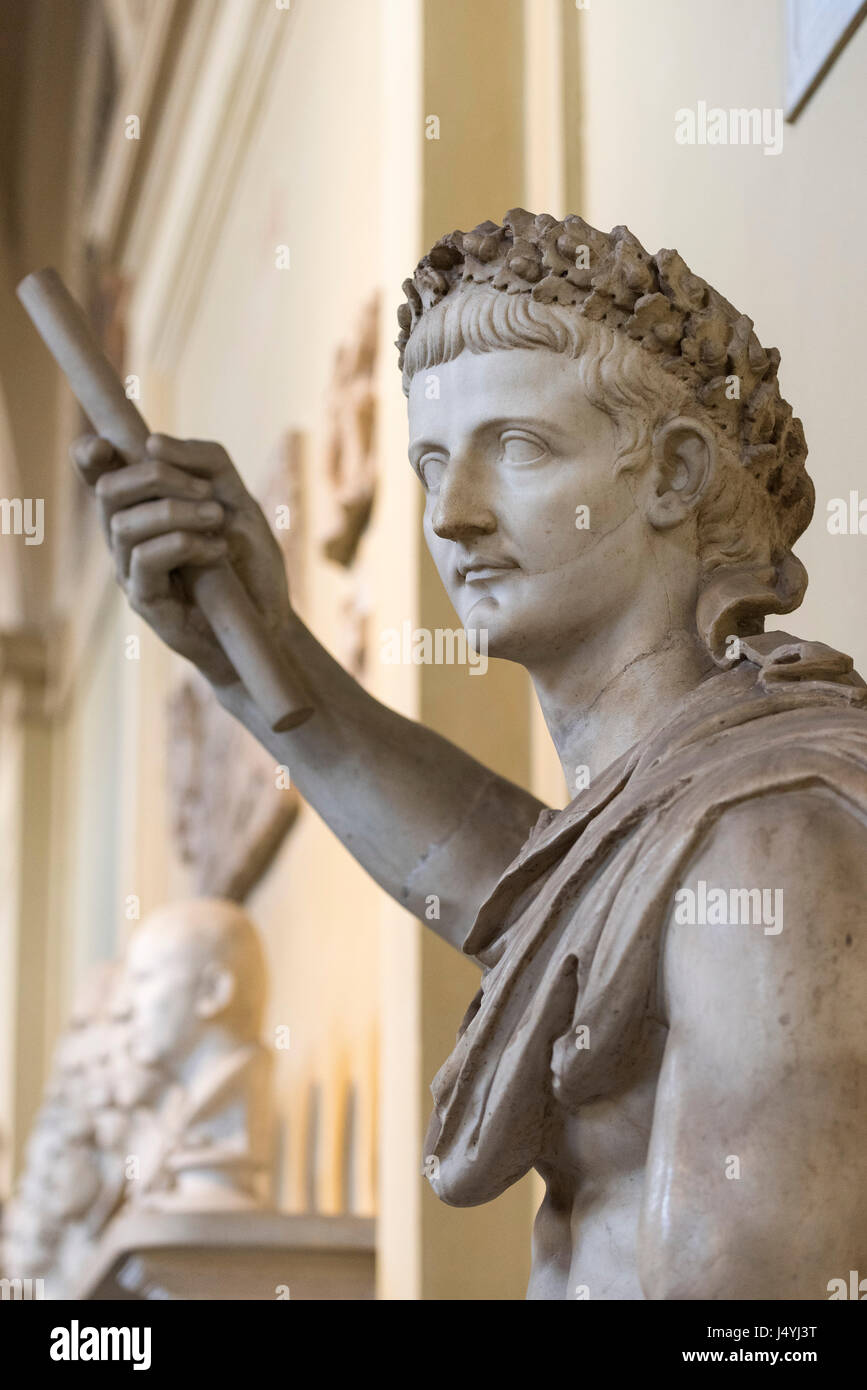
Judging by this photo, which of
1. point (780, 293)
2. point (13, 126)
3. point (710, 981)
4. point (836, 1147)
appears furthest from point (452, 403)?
point (13, 126)

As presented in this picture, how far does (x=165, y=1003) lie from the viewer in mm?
5570

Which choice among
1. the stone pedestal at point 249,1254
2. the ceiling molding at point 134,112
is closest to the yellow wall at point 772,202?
the stone pedestal at point 249,1254

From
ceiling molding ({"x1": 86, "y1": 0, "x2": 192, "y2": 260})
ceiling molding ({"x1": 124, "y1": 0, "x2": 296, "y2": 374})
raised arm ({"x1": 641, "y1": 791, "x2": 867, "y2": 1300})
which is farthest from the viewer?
ceiling molding ({"x1": 86, "y1": 0, "x2": 192, "y2": 260})

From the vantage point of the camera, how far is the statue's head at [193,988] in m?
5.58

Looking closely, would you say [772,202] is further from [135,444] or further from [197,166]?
[197,166]

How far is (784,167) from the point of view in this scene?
3266 mm

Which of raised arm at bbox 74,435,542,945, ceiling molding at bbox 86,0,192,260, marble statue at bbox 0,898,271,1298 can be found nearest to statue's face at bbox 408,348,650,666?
raised arm at bbox 74,435,542,945

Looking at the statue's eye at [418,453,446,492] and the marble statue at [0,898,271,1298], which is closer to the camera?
the statue's eye at [418,453,446,492]

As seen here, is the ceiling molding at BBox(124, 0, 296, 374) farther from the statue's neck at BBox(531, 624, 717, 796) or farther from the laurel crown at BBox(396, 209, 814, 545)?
the statue's neck at BBox(531, 624, 717, 796)

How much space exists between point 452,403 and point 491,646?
26cm

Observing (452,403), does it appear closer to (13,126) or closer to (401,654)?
(401,654)

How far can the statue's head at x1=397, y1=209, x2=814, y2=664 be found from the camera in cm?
220

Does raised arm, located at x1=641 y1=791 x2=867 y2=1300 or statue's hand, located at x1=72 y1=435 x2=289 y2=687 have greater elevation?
statue's hand, located at x1=72 y1=435 x2=289 y2=687

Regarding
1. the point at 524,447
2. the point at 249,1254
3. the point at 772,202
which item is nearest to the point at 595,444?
the point at 524,447
